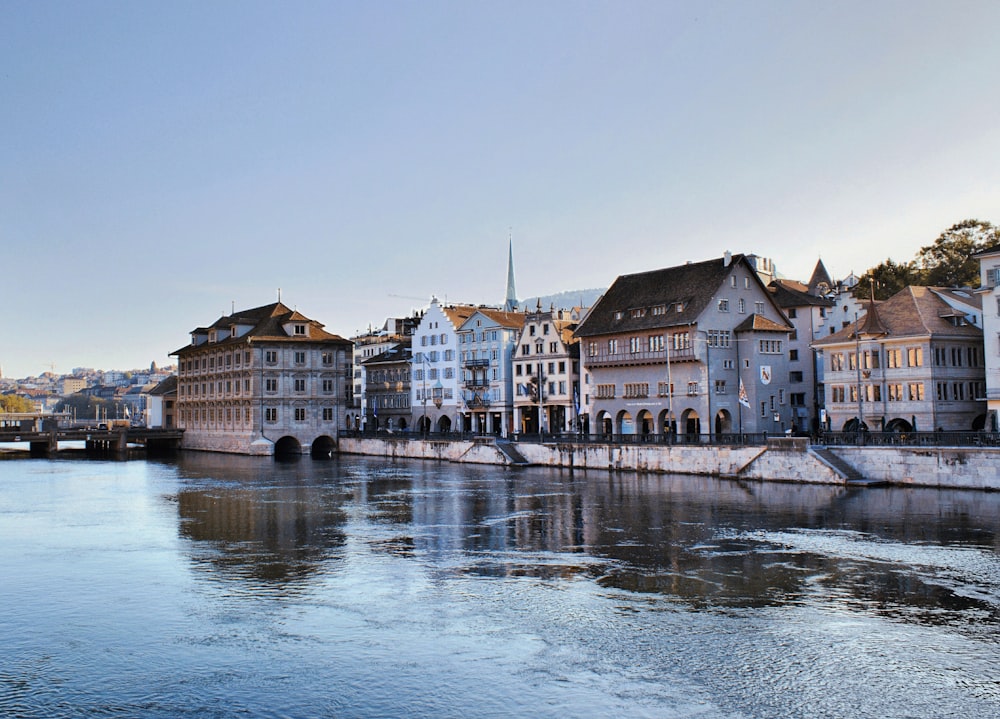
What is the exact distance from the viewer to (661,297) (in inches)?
2854

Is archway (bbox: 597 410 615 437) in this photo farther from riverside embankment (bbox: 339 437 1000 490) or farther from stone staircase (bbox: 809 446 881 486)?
stone staircase (bbox: 809 446 881 486)

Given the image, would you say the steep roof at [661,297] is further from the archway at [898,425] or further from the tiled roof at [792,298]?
the archway at [898,425]

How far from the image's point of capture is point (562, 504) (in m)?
45.2

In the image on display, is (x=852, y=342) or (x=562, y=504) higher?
(x=852, y=342)

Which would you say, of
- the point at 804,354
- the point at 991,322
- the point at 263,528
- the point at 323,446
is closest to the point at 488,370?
the point at 323,446

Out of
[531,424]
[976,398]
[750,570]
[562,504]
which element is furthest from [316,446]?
[750,570]

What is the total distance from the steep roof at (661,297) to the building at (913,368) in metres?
11.2

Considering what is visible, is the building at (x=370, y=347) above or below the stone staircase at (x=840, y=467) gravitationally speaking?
above

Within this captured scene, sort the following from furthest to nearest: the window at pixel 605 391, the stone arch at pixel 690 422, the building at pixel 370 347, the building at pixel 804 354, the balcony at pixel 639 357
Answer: the building at pixel 370 347 < the window at pixel 605 391 < the building at pixel 804 354 < the stone arch at pixel 690 422 < the balcony at pixel 639 357

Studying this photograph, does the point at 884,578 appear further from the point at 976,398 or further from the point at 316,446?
the point at 316,446

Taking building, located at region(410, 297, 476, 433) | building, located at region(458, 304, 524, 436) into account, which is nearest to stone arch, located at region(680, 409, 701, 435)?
building, located at region(458, 304, 524, 436)

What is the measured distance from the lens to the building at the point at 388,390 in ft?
356

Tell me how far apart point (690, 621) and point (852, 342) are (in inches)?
1691

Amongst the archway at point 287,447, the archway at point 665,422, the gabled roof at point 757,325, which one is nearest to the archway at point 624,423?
the archway at point 665,422
